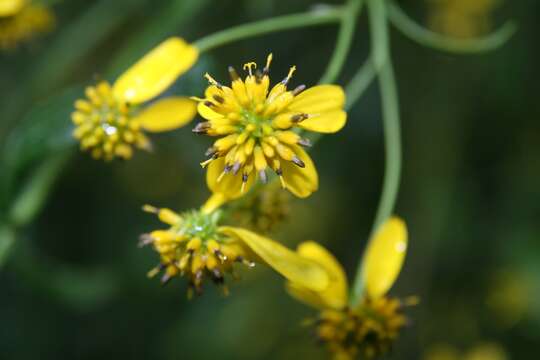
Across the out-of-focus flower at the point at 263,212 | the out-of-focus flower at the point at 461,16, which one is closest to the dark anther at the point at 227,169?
the out-of-focus flower at the point at 263,212

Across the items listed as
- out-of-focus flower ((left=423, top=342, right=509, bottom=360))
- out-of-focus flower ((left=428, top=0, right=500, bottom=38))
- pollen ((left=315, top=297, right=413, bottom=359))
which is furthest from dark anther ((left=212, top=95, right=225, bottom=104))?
out-of-focus flower ((left=428, top=0, right=500, bottom=38))

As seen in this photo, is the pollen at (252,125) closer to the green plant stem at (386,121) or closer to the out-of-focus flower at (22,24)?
the green plant stem at (386,121)

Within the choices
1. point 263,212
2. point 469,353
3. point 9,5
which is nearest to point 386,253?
point 263,212

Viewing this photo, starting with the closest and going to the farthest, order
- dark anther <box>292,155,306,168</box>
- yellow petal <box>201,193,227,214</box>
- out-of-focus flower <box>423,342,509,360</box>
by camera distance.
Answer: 1. dark anther <box>292,155,306,168</box>
2. yellow petal <box>201,193,227,214</box>
3. out-of-focus flower <box>423,342,509,360</box>

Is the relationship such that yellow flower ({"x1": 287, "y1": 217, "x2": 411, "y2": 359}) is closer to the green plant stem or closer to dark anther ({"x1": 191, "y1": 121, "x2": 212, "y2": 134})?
the green plant stem

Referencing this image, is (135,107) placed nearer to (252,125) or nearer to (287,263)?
(252,125)

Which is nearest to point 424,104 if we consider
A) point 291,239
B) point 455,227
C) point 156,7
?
point 455,227
